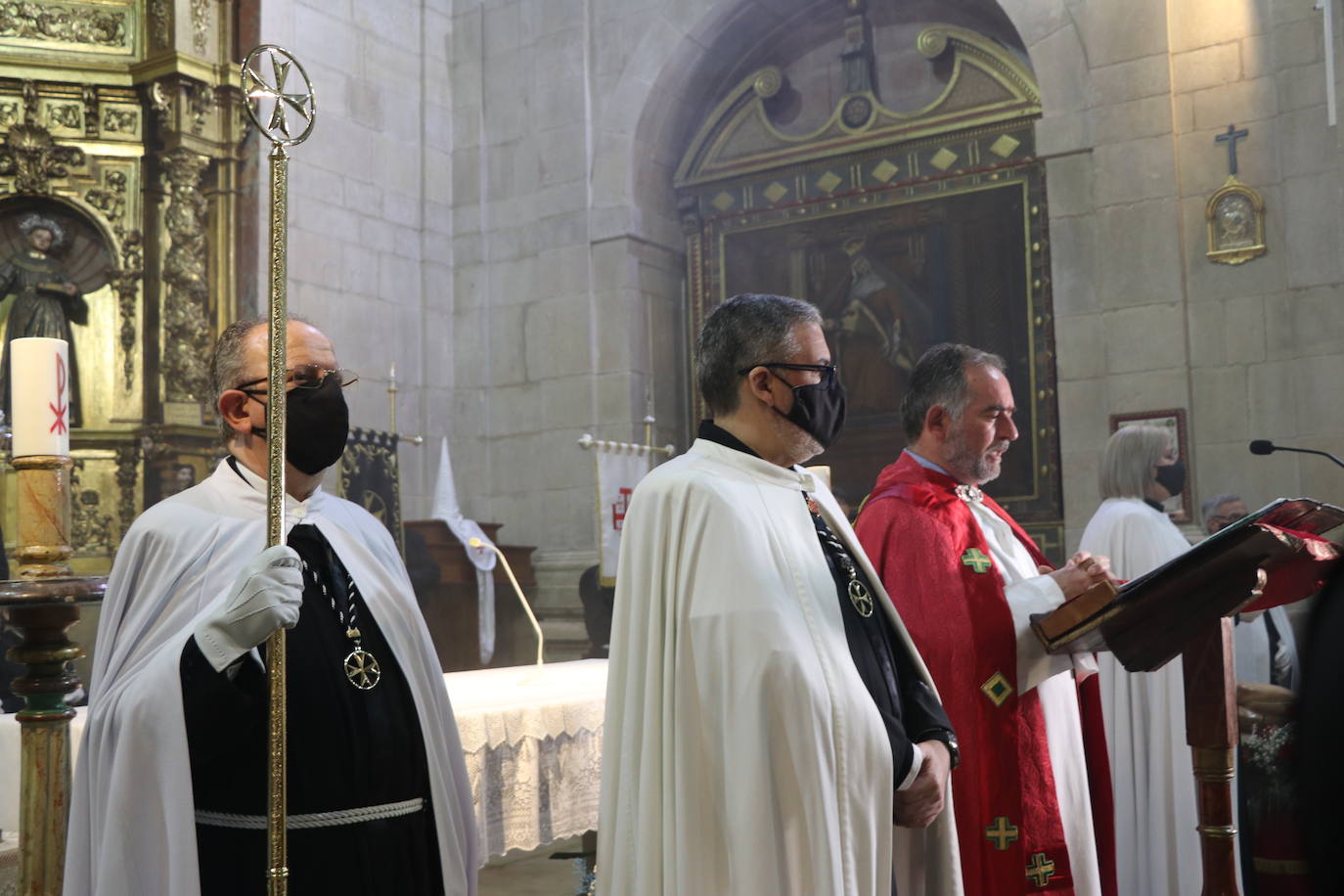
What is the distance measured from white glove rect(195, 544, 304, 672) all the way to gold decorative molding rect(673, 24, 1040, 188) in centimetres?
807

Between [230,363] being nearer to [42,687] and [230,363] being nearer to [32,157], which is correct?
[42,687]

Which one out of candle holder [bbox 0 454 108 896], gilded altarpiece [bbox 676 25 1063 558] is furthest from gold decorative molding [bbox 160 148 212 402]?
candle holder [bbox 0 454 108 896]

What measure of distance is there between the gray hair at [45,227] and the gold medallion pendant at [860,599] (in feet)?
24.1

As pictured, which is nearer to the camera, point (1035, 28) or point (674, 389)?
point (1035, 28)

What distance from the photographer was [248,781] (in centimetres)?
238

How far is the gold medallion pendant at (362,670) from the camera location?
8.11ft

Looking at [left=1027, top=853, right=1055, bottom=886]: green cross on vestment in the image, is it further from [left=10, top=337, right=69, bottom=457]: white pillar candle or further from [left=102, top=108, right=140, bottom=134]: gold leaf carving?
[left=102, top=108, right=140, bottom=134]: gold leaf carving

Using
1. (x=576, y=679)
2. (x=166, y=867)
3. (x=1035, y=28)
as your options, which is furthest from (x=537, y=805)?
(x=1035, y=28)

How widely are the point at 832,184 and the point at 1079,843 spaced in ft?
23.3

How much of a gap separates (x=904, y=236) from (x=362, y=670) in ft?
25.2

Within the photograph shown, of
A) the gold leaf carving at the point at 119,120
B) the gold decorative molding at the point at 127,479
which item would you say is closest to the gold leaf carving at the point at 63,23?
the gold leaf carving at the point at 119,120

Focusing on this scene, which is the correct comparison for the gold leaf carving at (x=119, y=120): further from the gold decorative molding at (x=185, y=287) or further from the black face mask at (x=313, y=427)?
the black face mask at (x=313, y=427)

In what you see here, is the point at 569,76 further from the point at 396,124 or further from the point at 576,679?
the point at 576,679

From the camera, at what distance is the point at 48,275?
8.49 m
